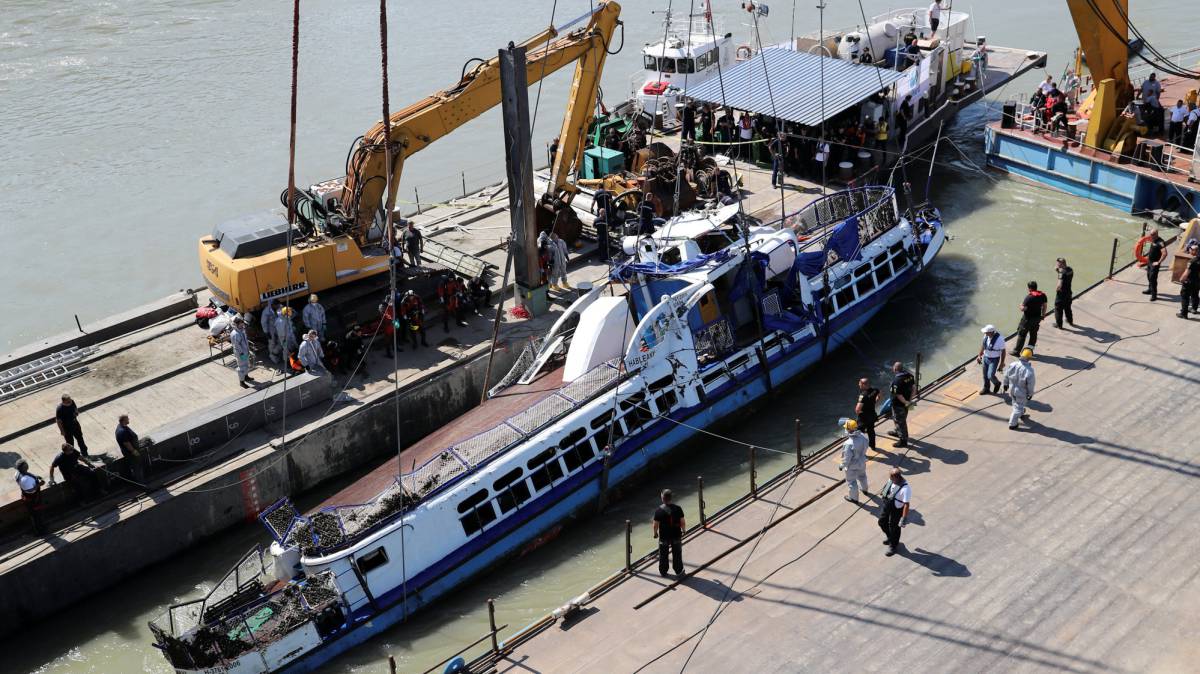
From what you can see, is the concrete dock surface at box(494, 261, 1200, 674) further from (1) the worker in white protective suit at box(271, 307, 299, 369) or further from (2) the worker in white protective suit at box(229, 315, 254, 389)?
(2) the worker in white protective suit at box(229, 315, 254, 389)

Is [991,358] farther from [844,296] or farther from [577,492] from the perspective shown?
[577,492]

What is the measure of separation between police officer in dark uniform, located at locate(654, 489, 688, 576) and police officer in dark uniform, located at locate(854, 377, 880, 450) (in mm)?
4313

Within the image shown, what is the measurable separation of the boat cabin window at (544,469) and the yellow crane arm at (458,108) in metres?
6.35

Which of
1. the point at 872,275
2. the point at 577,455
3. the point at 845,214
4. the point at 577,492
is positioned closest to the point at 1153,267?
the point at 872,275

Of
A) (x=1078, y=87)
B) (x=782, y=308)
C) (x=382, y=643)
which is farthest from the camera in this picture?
(x=1078, y=87)

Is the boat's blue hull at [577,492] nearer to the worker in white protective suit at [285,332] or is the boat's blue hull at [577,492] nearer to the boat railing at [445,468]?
the boat railing at [445,468]

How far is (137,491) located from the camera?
774 inches

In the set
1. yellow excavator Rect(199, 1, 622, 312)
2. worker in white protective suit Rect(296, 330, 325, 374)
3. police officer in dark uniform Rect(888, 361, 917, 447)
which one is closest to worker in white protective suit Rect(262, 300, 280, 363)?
yellow excavator Rect(199, 1, 622, 312)

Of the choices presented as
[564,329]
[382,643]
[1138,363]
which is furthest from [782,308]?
[382,643]

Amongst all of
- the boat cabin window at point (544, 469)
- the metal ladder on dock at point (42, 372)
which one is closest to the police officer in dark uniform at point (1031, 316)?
the boat cabin window at point (544, 469)

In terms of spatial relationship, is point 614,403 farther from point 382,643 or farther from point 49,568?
point 49,568

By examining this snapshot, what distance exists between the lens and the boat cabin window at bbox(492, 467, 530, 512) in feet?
61.5

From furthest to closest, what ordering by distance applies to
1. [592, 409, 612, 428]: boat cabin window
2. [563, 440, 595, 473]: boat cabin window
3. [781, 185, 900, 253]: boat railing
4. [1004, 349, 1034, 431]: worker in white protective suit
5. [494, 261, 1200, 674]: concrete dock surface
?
[781, 185, 900, 253]: boat railing
[592, 409, 612, 428]: boat cabin window
[563, 440, 595, 473]: boat cabin window
[1004, 349, 1034, 431]: worker in white protective suit
[494, 261, 1200, 674]: concrete dock surface

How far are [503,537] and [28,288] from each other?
18.8 meters
